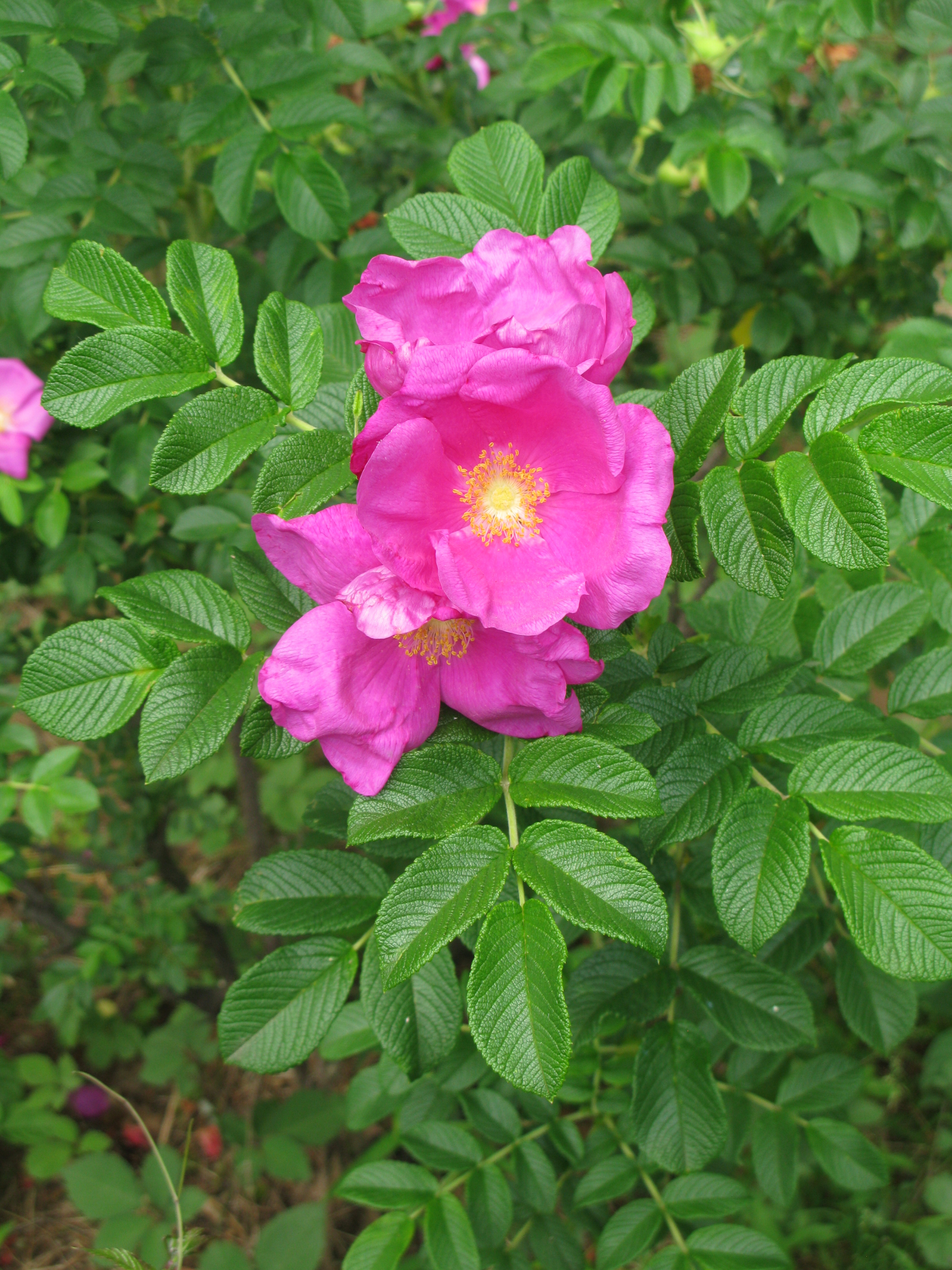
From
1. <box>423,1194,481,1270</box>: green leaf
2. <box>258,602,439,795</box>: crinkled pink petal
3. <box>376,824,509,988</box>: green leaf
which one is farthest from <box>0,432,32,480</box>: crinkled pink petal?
<box>423,1194,481,1270</box>: green leaf

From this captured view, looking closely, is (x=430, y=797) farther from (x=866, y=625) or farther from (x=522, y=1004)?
(x=866, y=625)

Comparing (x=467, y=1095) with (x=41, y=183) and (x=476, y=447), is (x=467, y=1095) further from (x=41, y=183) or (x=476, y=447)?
(x=41, y=183)

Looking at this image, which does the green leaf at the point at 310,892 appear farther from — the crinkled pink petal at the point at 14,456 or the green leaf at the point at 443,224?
the crinkled pink petal at the point at 14,456

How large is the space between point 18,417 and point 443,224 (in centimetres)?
105

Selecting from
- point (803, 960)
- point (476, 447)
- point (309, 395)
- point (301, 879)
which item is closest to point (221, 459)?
point (309, 395)

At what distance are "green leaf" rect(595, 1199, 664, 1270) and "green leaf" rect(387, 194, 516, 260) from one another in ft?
3.88

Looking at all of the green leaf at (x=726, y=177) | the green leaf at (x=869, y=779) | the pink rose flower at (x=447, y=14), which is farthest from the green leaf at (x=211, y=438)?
the pink rose flower at (x=447, y=14)

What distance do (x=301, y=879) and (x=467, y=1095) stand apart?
55 cm

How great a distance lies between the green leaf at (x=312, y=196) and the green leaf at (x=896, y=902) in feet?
3.27

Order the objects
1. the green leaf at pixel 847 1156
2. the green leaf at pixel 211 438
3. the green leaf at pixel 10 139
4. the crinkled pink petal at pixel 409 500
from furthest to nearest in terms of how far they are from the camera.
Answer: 1. the green leaf at pixel 847 1156
2. the green leaf at pixel 10 139
3. the green leaf at pixel 211 438
4. the crinkled pink petal at pixel 409 500

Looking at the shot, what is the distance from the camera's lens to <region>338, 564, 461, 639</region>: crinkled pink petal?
2.32ft

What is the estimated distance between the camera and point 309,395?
0.86 m

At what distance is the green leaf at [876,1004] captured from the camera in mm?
1176

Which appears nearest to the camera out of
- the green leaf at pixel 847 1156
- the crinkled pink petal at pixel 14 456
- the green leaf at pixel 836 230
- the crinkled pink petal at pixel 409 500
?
the crinkled pink petal at pixel 409 500
